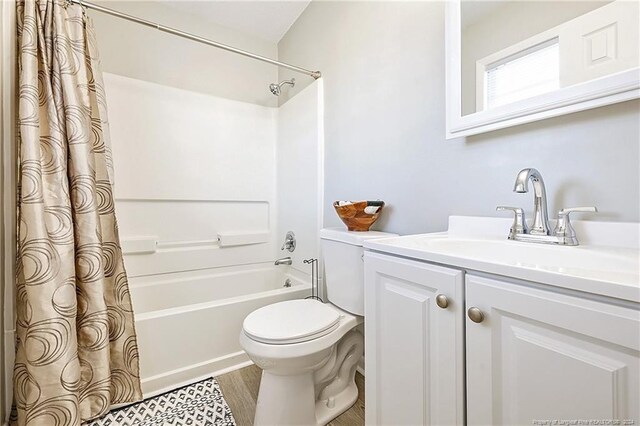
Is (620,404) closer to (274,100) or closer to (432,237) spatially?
(432,237)

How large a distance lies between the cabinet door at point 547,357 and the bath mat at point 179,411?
1123 millimetres

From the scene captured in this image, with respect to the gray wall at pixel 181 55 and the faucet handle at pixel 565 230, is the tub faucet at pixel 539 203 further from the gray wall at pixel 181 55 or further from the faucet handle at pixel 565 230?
the gray wall at pixel 181 55

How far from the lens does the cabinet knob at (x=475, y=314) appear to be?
0.59 meters

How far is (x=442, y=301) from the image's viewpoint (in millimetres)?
661

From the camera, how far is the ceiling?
2.06 metres

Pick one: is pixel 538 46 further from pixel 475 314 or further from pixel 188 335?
pixel 188 335

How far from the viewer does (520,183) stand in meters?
0.80

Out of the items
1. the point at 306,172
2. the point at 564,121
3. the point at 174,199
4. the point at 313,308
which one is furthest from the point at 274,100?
the point at 564,121

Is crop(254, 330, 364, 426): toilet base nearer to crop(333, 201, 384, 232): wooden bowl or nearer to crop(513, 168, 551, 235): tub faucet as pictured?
crop(333, 201, 384, 232): wooden bowl

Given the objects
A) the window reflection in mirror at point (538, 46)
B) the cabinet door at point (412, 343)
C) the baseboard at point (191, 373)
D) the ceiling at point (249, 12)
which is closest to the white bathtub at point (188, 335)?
the baseboard at point (191, 373)

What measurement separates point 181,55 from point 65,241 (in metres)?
1.64

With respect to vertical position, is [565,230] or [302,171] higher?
[302,171]

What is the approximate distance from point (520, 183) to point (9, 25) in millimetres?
1983

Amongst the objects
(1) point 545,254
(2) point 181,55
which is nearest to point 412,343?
(1) point 545,254
